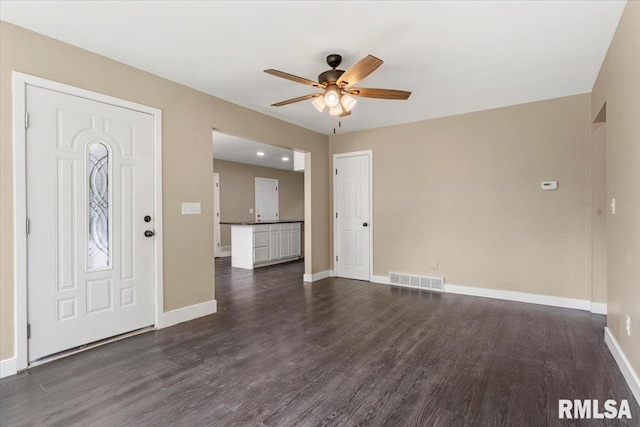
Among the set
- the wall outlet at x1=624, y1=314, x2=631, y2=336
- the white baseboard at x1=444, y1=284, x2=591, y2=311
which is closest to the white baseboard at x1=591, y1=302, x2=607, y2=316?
the white baseboard at x1=444, y1=284, x2=591, y2=311

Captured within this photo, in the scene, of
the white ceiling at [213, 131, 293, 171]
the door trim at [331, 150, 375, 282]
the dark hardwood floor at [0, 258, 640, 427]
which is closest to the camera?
the dark hardwood floor at [0, 258, 640, 427]

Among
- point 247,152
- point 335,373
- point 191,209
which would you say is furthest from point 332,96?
point 247,152

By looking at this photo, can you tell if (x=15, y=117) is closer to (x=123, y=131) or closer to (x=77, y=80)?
(x=77, y=80)

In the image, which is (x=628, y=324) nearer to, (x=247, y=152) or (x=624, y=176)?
(x=624, y=176)

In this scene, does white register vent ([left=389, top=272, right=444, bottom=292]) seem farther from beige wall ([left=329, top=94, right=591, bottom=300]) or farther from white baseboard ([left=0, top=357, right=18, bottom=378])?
white baseboard ([left=0, top=357, right=18, bottom=378])

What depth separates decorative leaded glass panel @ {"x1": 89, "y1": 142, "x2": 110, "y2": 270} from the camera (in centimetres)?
273

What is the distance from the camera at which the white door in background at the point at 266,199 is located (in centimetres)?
924

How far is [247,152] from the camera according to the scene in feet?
23.4

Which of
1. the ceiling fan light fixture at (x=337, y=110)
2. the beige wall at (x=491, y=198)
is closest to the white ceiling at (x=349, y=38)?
the ceiling fan light fixture at (x=337, y=110)

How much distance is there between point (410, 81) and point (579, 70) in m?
1.59

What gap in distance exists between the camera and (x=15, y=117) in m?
2.29

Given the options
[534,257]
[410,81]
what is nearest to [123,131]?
[410,81]

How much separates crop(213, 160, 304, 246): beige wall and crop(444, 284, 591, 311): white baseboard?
19.3ft

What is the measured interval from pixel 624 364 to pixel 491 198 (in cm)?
240
